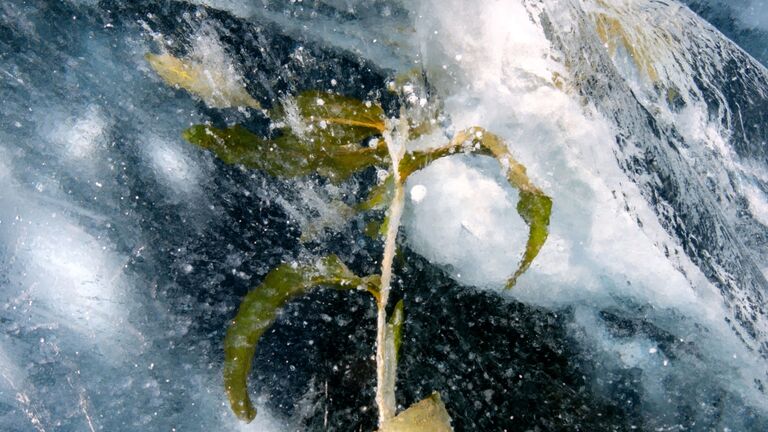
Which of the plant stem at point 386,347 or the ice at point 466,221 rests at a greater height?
the ice at point 466,221

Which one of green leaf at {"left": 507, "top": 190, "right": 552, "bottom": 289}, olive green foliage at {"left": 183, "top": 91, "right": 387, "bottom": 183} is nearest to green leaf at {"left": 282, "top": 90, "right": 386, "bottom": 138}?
olive green foliage at {"left": 183, "top": 91, "right": 387, "bottom": 183}

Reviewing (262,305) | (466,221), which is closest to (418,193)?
(466,221)

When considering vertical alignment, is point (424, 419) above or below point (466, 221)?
below

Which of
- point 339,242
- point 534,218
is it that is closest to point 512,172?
point 534,218

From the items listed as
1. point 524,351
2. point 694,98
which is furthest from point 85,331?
point 694,98

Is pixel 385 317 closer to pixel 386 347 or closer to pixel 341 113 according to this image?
pixel 386 347

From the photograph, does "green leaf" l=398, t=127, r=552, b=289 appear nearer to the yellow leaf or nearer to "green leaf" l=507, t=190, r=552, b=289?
"green leaf" l=507, t=190, r=552, b=289

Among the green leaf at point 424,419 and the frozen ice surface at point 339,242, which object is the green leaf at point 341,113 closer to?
the frozen ice surface at point 339,242

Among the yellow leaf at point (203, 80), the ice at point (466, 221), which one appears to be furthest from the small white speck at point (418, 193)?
the yellow leaf at point (203, 80)
